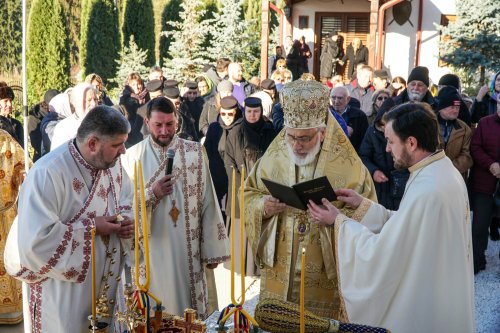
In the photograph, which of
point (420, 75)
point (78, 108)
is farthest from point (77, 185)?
point (420, 75)

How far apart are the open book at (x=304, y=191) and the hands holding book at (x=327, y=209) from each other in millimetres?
30

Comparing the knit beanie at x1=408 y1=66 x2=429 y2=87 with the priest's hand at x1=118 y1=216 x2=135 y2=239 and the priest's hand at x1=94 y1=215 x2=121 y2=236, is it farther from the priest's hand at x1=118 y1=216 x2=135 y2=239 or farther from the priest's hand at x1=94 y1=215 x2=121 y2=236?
the priest's hand at x1=94 y1=215 x2=121 y2=236

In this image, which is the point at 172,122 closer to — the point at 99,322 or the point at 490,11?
the point at 99,322

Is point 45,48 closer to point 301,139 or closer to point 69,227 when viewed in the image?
point 301,139

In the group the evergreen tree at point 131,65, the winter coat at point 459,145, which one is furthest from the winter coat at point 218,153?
the evergreen tree at point 131,65

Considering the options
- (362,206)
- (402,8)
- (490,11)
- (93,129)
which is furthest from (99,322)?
(402,8)

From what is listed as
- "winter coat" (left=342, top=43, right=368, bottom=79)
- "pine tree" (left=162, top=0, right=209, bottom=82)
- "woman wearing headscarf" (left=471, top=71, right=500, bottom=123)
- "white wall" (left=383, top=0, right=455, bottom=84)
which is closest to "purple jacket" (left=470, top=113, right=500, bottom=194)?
"woman wearing headscarf" (left=471, top=71, right=500, bottom=123)

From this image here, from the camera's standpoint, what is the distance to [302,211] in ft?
12.4

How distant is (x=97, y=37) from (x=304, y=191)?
1788cm

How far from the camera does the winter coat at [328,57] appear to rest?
17938 millimetres

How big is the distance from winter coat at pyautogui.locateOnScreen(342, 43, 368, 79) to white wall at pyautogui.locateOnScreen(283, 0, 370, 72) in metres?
2.09

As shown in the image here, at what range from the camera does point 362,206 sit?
136 inches

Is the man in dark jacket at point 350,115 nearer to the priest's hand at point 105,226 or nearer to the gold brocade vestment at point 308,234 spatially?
the gold brocade vestment at point 308,234

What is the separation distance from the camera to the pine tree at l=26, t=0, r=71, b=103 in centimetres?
1683
